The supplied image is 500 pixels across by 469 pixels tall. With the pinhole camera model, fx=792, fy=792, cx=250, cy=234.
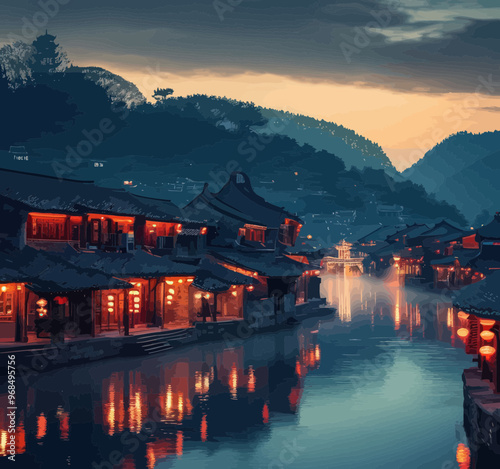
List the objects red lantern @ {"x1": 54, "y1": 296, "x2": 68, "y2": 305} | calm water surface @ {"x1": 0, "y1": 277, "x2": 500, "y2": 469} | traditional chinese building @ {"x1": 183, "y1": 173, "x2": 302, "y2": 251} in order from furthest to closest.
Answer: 1. traditional chinese building @ {"x1": 183, "y1": 173, "x2": 302, "y2": 251}
2. red lantern @ {"x1": 54, "y1": 296, "x2": 68, "y2": 305}
3. calm water surface @ {"x1": 0, "y1": 277, "x2": 500, "y2": 469}

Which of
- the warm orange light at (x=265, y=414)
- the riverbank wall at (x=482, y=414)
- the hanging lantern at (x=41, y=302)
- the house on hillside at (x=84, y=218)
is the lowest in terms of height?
the warm orange light at (x=265, y=414)

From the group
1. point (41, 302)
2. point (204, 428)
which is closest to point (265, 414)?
point (204, 428)

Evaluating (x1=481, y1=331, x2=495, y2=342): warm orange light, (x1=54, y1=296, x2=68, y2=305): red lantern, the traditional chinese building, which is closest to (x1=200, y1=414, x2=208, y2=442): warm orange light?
(x1=481, y1=331, x2=495, y2=342): warm orange light

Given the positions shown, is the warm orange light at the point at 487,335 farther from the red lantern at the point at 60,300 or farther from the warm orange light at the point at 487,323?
the red lantern at the point at 60,300

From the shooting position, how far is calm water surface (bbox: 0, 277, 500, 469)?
2147 cm

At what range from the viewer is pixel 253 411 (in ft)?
88.8

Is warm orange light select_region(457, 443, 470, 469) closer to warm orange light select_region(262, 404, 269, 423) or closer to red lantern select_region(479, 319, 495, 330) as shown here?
red lantern select_region(479, 319, 495, 330)

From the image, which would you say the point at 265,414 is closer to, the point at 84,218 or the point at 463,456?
the point at 463,456

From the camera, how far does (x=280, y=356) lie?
41.5 metres

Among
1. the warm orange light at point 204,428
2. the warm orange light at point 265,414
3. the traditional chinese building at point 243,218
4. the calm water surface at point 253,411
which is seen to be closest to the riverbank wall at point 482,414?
the calm water surface at point 253,411

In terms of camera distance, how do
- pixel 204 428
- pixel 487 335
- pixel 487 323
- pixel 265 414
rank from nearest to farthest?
pixel 487 335
pixel 487 323
pixel 204 428
pixel 265 414

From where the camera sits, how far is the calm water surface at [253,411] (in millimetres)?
21469

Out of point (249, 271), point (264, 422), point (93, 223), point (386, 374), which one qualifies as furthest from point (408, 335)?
point (264, 422)

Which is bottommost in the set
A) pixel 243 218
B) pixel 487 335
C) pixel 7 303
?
pixel 487 335
